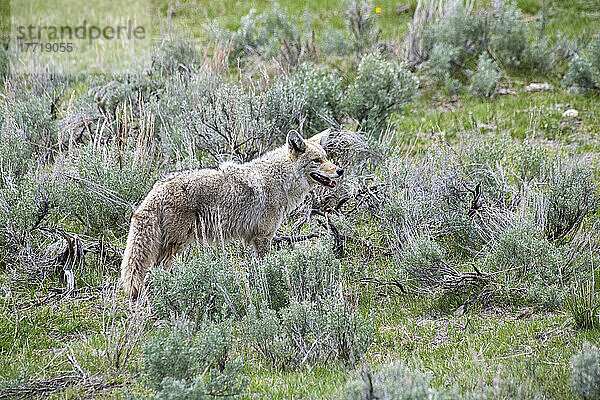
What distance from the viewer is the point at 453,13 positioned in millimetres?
14250

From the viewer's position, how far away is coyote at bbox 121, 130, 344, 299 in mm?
5852

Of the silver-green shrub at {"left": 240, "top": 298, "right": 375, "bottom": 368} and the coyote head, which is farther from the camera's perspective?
the coyote head

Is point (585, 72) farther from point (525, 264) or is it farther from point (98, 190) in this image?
point (98, 190)

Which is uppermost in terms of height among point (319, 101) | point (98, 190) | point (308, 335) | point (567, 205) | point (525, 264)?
point (319, 101)

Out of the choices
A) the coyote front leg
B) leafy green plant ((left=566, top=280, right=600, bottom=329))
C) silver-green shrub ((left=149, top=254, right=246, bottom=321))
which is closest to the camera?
leafy green plant ((left=566, top=280, right=600, bottom=329))

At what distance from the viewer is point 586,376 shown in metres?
3.99

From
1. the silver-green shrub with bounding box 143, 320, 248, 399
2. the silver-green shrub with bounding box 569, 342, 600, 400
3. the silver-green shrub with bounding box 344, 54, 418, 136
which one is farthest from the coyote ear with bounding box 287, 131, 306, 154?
the silver-green shrub with bounding box 569, 342, 600, 400

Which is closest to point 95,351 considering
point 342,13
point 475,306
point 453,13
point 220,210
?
point 220,210

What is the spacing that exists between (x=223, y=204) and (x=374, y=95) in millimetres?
4450

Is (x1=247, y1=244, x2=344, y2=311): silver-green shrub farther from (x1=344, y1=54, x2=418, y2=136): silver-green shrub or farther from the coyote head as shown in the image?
(x1=344, y1=54, x2=418, y2=136): silver-green shrub

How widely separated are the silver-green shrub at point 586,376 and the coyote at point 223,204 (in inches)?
122

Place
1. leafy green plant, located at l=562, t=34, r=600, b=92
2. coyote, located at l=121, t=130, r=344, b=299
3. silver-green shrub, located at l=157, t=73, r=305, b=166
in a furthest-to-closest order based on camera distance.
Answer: leafy green plant, located at l=562, t=34, r=600, b=92, silver-green shrub, located at l=157, t=73, r=305, b=166, coyote, located at l=121, t=130, r=344, b=299

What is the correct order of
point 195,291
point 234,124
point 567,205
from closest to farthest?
point 195,291 < point 567,205 < point 234,124

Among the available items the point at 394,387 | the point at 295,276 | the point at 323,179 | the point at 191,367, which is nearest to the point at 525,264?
the point at 323,179
